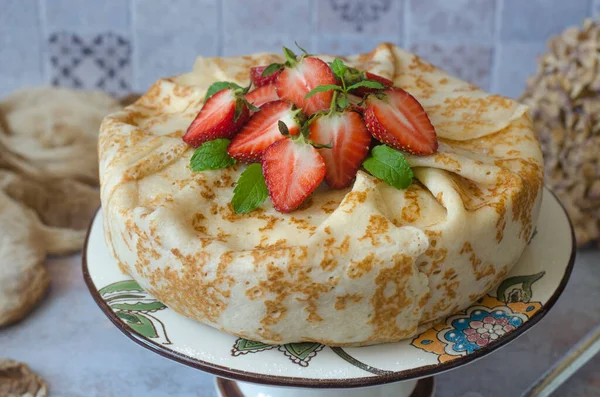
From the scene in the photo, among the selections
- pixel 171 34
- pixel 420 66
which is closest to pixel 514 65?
pixel 420 66

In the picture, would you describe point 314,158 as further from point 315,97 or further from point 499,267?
point 499,267

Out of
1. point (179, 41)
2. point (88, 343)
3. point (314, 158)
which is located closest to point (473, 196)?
point (314, 158)

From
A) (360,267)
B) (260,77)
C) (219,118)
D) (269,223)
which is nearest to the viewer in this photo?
(360,267)

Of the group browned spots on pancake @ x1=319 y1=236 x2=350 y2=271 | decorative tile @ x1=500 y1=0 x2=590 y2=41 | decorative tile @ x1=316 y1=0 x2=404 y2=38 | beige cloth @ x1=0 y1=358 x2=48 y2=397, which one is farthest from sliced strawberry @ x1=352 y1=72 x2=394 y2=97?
decorative tile @ x1=500 y1=0 x2=590 y2=41

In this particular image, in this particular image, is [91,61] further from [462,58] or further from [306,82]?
[306,82]

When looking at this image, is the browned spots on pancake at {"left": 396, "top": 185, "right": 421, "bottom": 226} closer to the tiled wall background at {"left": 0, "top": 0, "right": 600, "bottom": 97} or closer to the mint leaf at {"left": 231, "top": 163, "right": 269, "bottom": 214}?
the mint leaf at {"left": 231, "top": 163, "right": 269, "bottom": 214}

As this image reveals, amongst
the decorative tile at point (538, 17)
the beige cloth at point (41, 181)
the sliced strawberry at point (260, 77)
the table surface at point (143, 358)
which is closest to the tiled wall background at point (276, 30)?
the decorative tile at point (538, 17)

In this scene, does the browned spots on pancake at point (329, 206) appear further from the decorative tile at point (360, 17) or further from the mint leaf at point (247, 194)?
the decorative tile at point (360, 17)
